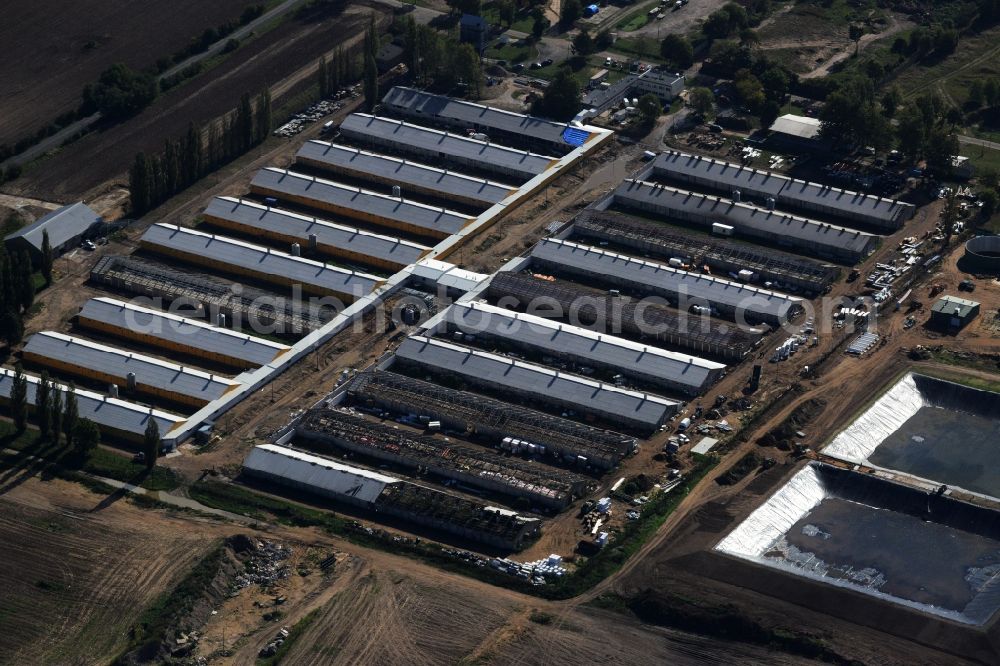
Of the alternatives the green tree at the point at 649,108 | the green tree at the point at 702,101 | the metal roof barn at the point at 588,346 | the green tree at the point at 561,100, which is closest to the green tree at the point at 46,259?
the metal roof barn at the point at 588,346

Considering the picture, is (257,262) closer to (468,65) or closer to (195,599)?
(468,65)

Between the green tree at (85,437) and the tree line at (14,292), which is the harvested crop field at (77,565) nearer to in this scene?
the green tree at (85,437)

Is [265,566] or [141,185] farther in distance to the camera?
[141,185]

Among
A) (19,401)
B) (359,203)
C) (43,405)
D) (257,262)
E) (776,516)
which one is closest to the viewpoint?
(776,516)

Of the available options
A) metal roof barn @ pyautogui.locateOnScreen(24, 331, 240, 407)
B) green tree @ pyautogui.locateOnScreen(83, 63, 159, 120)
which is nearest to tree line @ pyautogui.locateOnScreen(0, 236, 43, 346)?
metal roof barn @ pyautogui.locateOnScreen(24, 331, 240, 407)

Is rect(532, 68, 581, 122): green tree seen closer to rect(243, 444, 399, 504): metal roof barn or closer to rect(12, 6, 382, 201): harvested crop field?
rect(12, 6, 382, 201): harvested crop field

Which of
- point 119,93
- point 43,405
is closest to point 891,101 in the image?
point 119,93
